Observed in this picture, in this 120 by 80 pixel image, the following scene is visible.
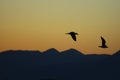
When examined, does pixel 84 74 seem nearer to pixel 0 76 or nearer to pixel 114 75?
pixel 114 75

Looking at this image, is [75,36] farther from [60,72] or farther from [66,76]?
[60,72]

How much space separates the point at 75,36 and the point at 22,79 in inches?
6549

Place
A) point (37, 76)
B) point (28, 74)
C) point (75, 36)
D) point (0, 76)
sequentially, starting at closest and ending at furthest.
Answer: point (75, 36) < point (0, 76) < point (37, 76) < point (28, 74)

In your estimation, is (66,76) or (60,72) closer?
(66,76)

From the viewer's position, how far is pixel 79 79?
184625 millimetres

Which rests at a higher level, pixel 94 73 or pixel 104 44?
pixel 104 44

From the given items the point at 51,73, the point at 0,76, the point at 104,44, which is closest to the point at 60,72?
the point at 51,73

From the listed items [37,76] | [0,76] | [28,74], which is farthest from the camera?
[28,74]

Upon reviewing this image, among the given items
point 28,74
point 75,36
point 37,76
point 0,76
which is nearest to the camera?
point 75,36

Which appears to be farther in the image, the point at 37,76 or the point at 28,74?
the point at 28,74

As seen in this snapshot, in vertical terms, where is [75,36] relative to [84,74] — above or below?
above

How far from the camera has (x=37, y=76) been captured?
180 metres

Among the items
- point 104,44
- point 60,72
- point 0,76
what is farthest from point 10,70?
point 104,44

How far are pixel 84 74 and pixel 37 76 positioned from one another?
27.0m
